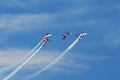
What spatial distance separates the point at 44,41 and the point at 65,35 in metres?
13.4

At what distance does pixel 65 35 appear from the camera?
647 ft

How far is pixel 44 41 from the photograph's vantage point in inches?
7785
